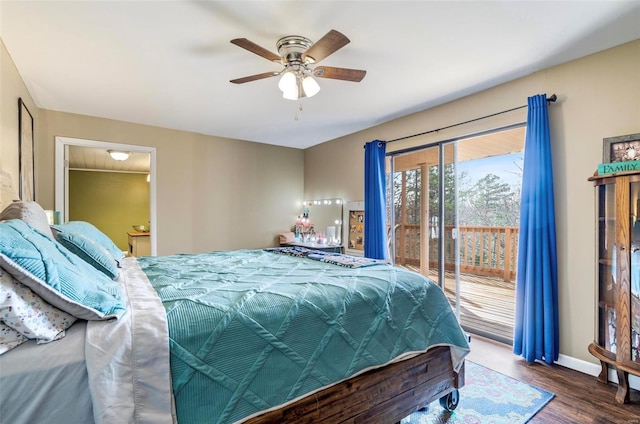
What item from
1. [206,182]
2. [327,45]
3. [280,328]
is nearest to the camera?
[280,328]

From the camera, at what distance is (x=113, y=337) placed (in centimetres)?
99

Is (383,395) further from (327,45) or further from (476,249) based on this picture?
(476,249)

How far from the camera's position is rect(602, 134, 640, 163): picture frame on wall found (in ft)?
7.14

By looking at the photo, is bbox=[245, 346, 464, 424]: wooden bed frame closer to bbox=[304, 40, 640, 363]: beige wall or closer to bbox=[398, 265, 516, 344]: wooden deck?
bbox=[304, 40, 640, 363]: beige wall

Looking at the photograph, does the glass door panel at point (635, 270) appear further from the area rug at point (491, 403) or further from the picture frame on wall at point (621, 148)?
the area rug at point (491, 403)

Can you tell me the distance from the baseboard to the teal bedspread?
4.19 ft

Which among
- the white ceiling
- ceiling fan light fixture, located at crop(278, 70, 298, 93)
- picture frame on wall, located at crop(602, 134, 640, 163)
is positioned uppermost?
the white ceiling

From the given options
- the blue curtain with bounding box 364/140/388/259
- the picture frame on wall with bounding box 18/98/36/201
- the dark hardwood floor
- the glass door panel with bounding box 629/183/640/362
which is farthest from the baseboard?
the picture frame on wall with bounding box 18/98/36/201

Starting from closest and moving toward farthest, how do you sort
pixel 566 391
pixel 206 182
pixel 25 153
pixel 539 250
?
pixel 566 391 < pixel 539 250 < pixel 25 153 < pixel 206 182

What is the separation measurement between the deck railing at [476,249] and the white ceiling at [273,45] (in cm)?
174

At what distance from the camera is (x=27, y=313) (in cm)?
90

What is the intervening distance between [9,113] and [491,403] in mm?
4214

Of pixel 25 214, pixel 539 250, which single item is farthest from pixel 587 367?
pixel 25 214

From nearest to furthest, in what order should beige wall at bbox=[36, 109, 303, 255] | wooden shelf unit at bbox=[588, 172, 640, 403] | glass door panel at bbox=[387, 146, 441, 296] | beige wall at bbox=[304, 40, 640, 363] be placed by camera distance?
wooden shelf unit at bbox=[588, 172, 640, 403] < beige wall at bbox=[304, 40, 640, 363] < glass door panel at bbox=[387, 146, 441, 296] < beige wall at bbox=[36, 109, 303, 255]
